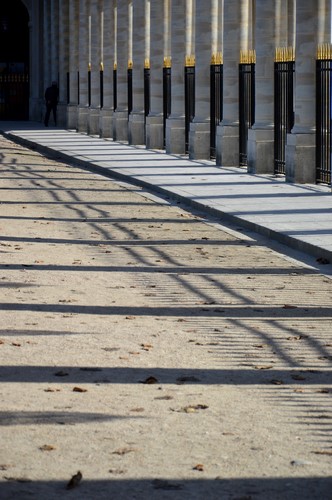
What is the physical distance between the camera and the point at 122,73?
5016 cm

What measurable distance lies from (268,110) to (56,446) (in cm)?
2323

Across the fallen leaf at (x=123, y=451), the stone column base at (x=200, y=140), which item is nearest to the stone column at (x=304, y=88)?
the stone column base at (x=200, y=140)

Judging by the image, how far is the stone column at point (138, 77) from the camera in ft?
151

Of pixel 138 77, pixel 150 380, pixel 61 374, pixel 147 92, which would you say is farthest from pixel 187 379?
pixel 138 77

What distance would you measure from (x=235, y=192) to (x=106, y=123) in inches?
1150

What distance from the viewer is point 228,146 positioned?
32.8 m

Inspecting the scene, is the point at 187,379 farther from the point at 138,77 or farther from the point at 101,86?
the point at 101,86

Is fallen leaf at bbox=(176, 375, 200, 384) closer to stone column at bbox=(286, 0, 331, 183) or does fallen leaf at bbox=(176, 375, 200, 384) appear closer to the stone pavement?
the stone pavement

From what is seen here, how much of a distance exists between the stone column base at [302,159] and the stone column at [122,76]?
2303 centimetres

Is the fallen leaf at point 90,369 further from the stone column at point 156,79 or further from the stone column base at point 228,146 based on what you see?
the stone column at point 156,79

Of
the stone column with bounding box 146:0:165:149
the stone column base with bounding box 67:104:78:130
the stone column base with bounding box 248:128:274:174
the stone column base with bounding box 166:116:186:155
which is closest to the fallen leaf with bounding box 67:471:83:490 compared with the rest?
the stone column base with bounding box 248:128:274:174

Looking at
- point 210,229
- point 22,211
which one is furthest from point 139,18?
point 210,229

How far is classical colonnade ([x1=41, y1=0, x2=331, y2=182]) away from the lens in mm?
27312

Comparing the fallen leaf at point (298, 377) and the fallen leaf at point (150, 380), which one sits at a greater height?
the fallen leaf at point (150, 380)
